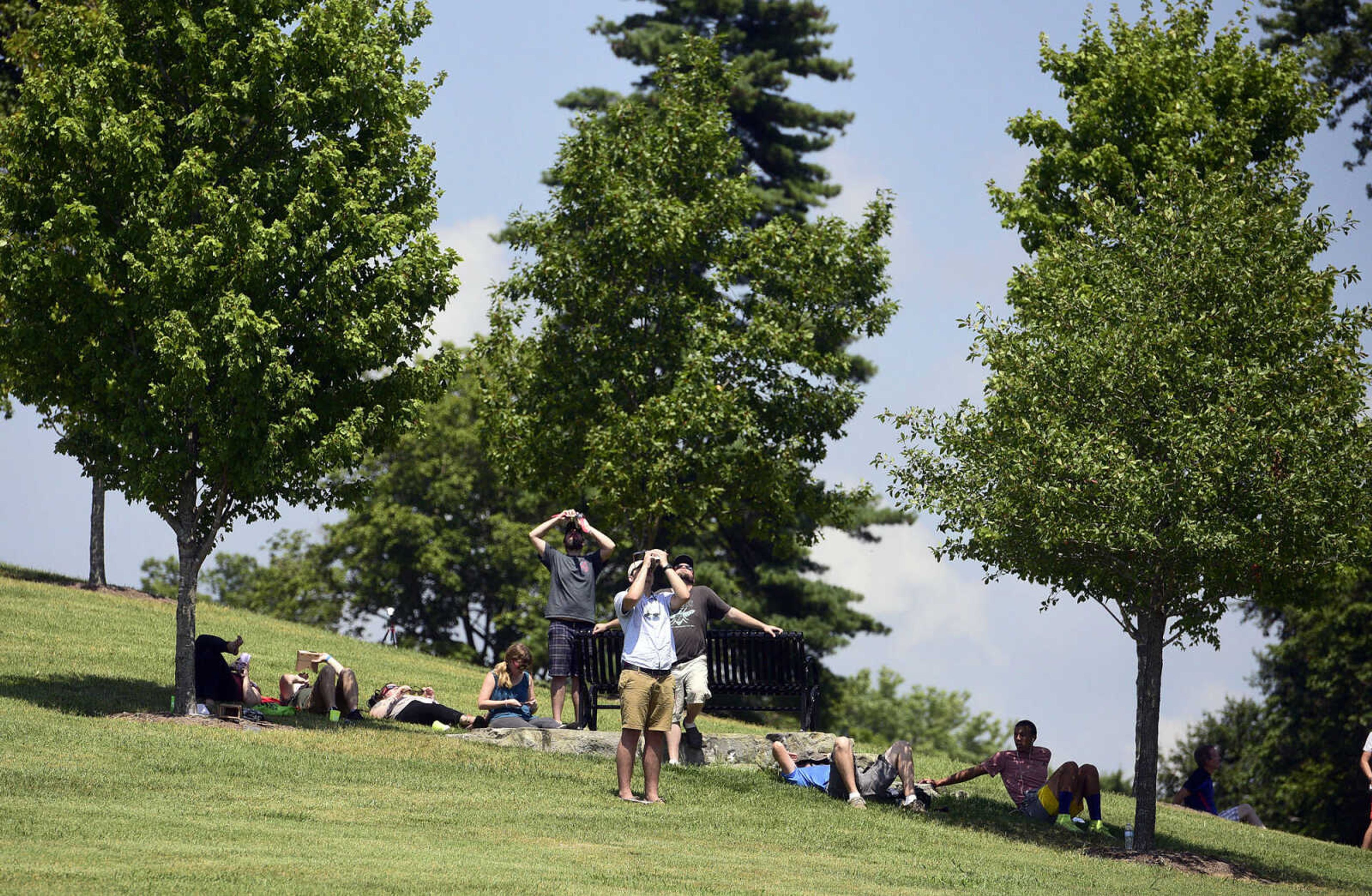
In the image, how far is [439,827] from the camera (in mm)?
11469

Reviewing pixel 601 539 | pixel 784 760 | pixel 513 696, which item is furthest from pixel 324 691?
pixel 784 760

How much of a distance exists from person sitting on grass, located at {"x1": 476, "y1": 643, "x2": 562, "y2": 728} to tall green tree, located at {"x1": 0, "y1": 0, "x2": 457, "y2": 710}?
283 centimetres

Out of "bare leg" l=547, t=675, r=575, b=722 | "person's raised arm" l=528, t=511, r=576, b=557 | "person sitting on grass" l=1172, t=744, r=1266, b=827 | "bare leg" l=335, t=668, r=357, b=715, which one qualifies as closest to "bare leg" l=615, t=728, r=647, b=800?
"person's raised arm" l=528, t=511, r=576, b=557

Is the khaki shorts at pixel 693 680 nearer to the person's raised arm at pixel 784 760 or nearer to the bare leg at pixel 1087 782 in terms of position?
the person's raised arm at pixel 784 760

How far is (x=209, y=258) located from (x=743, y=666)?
7.25 m

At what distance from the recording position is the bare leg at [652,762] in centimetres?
1296

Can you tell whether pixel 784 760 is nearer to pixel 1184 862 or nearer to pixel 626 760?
pixel 626 760

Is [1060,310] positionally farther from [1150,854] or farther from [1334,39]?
[1334,39]

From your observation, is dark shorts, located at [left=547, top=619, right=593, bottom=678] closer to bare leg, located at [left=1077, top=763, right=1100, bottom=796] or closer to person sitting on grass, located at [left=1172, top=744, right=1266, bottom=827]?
bare leg, located at [left=1077, top=763, right=1100, bottom=796]

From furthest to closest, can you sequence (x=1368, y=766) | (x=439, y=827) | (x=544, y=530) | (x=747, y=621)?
(x=1368, y=766) → (x=544, y=530) → (x=747, y=621) → (x=439, y=827)


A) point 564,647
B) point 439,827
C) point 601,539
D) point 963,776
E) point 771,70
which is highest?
point 771,70

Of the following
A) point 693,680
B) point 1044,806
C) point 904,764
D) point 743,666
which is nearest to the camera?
point 904,764

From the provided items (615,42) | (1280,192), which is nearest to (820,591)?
(615,42)

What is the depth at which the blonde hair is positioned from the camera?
56.2 ft
